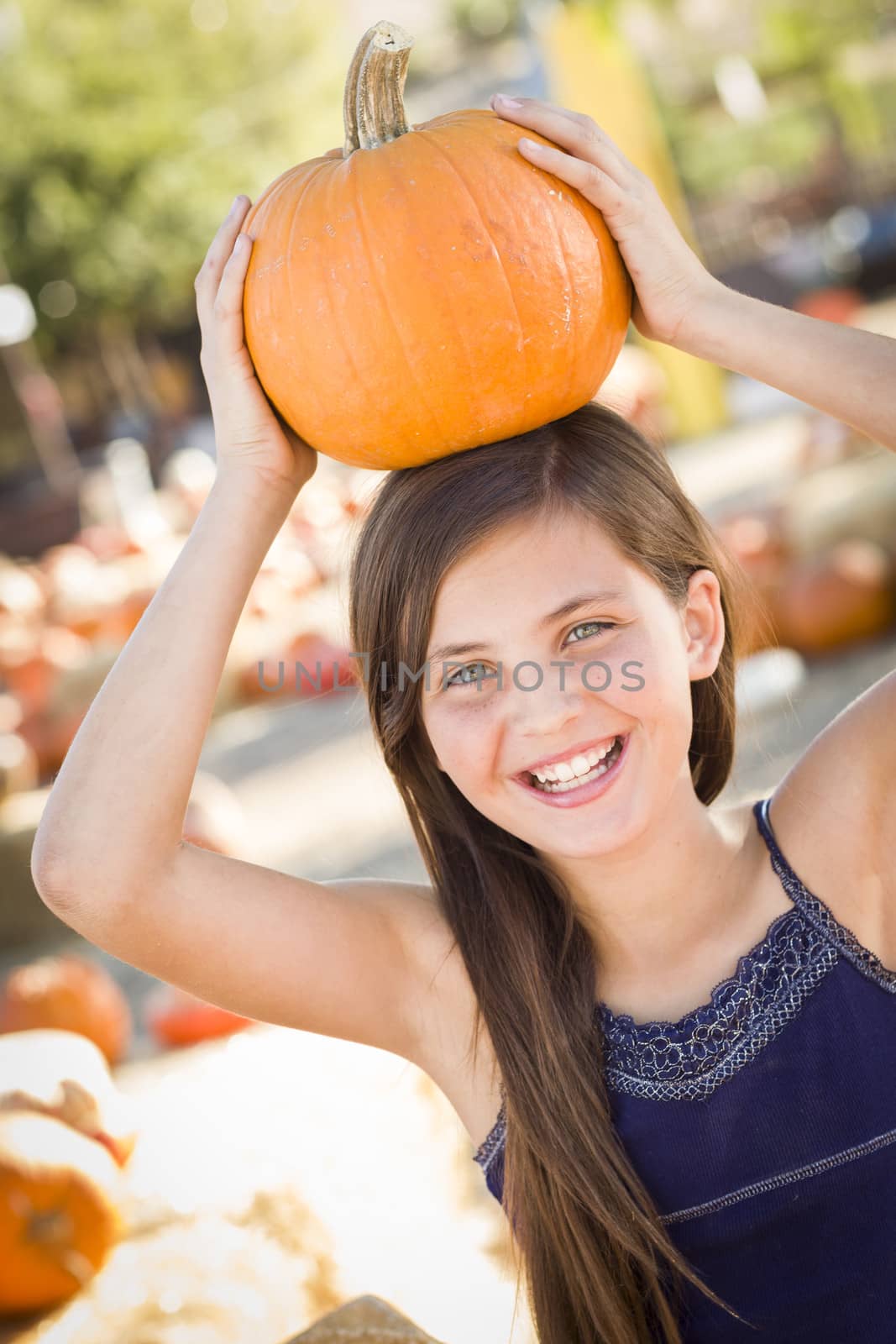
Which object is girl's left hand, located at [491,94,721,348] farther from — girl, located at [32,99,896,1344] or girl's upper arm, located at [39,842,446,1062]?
girl's upper arm, located at [39,842,446,1062]

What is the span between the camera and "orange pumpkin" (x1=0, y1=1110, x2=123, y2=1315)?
3488 millimetres

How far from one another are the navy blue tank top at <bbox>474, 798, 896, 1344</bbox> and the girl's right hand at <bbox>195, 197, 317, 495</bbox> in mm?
1107

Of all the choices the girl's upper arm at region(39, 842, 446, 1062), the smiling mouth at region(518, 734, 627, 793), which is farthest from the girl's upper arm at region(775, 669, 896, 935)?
the girl's upper arm at region(39, 842, 446, 1062)

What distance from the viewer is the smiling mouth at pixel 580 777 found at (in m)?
2.12

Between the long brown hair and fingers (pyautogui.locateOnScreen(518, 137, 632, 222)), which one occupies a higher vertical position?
fingers (pyautogui.locateOnScreen(518, 137, 632, 222))

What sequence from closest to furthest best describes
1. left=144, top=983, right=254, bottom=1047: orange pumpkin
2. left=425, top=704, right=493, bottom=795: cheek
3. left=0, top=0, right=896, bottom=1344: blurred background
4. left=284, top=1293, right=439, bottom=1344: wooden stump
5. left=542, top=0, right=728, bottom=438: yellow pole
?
left=425, top=704, right=493, bottom=795: cheek, left=284, top=1293, right=439, bottom=1344: wooden stump, left=0, top=0, right=896, bottom=1344: blurred background, left=144, top=983, right=254, bottom=1047: orange pumpkin, left=542, top=0, right=728, bottom=438: yellow pole

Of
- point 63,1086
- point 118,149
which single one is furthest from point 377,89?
point 118,149

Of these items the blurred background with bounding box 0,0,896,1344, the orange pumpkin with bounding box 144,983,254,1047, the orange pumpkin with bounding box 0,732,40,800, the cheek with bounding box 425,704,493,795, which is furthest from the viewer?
the orange pumpkin with bounding box 0,732,40,800

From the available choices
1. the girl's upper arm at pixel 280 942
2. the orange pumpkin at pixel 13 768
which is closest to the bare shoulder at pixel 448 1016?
the girl's upper arm at pixel 280 942

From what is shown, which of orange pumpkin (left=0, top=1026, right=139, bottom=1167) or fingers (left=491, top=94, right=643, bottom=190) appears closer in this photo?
fingers (left=491, top=94, right=643, bottom=190)

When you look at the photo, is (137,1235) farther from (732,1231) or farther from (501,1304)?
(732,1231)

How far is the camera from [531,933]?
7.45ft

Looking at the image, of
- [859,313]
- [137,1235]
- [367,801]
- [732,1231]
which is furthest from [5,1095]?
[859,313]

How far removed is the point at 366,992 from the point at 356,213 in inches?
47.7
